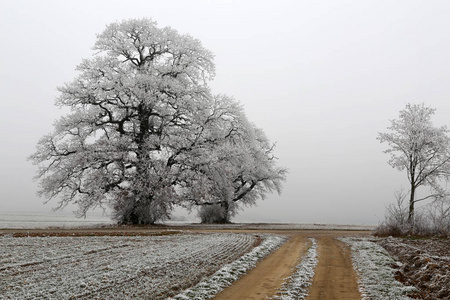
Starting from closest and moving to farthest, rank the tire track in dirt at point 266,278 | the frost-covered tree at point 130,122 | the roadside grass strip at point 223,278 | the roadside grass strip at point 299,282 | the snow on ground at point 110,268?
1. the snow on ground at point 110,268
2. the roadside grass strip at point 223,278
3. the roadside grass strip at point 299,282
4. the tire track in dirt at point 266,278
5. the frost-covered tree at point 130,122

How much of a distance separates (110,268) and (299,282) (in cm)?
530

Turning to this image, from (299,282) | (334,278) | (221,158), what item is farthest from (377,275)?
(221,158)

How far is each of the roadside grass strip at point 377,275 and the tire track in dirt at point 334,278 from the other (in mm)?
241

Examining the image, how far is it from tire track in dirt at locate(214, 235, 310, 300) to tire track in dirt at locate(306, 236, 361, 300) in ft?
2.96

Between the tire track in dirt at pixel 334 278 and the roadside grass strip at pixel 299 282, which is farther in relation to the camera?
the tire track in dirt at pixel 334 278

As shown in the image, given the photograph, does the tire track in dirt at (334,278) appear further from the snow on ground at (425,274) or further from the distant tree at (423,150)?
the distant tree at (423,150)

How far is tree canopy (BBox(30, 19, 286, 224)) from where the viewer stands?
100 ft

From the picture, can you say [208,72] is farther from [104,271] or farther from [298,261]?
[104,271]

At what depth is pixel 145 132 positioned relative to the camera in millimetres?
33375

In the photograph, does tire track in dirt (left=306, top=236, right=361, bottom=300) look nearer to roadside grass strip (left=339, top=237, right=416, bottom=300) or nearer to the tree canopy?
roadside grass strip (left=339, top=237, right=416, bottom=300)

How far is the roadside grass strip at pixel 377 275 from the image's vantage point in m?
9.09

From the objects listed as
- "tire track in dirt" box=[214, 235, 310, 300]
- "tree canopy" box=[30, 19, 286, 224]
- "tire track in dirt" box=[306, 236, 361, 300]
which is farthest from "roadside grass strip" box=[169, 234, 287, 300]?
"tree canopy" box=[30, 19, 286, 224]

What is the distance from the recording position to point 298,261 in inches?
538

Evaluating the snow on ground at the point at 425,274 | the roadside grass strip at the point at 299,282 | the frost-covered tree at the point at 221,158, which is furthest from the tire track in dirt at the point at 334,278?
the frost-covered tree at the point at 221,158
